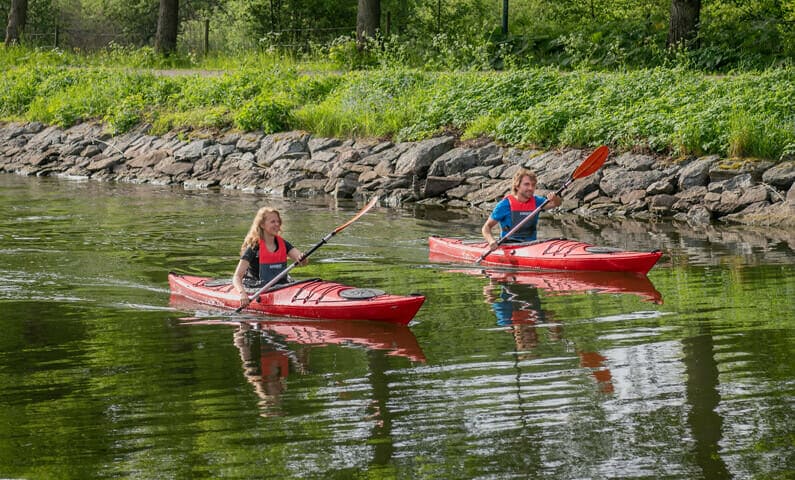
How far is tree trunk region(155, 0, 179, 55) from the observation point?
2912 centimetres

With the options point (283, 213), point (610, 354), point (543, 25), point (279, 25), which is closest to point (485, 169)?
point (283, 213)

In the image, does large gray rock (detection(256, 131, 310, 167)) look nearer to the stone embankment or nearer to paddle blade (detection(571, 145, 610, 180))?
the stone embankment

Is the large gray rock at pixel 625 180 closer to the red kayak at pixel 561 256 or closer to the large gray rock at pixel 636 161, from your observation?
the large gray rock at pixel 636 161

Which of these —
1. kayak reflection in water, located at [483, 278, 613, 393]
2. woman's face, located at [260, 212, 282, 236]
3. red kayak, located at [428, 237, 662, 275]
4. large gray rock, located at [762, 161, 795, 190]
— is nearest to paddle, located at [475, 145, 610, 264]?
red kayak, located at [428, 237, 662, 275]

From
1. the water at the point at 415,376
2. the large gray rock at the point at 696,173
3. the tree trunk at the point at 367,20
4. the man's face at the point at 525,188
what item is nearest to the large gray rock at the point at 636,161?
the large gray rock at the point at 696,173

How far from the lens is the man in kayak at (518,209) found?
12.3 metres

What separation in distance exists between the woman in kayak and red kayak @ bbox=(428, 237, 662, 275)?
123 inches

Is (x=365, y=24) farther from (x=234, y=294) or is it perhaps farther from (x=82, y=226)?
(x=234, y=294)

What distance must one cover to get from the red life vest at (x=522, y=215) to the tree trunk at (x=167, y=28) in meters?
18.6

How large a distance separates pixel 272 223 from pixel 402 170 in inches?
401

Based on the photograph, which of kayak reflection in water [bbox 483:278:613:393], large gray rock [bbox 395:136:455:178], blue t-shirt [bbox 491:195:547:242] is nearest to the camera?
kayak reflection in water [bbox 483:278:613:393]

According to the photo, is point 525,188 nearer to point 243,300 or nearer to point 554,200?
point 554,200

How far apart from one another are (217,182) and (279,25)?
10.3m

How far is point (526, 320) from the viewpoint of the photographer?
9367 millimetres
